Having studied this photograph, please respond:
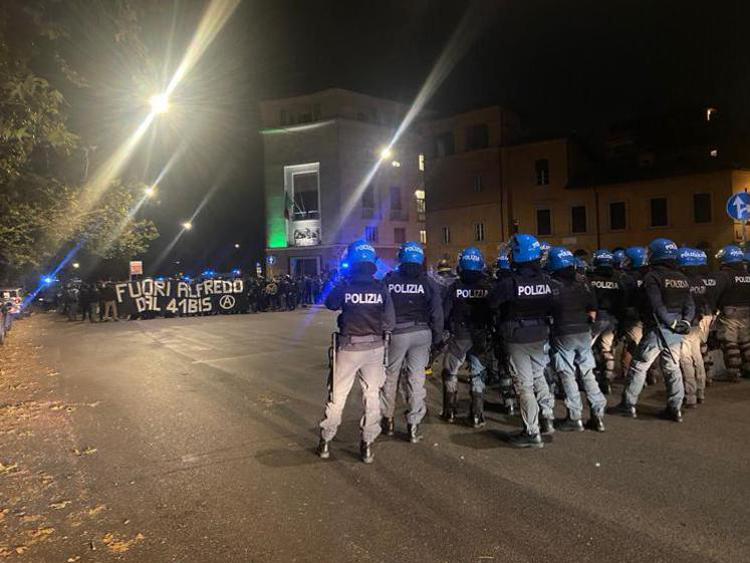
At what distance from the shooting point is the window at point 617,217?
120ft

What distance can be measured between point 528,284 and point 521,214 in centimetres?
3595

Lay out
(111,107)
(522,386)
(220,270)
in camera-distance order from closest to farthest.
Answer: (522,386)
(111,107)
(220,270)

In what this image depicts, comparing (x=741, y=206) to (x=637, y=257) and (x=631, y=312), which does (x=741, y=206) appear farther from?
(x=631, y=312)

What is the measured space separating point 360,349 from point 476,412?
1884mm

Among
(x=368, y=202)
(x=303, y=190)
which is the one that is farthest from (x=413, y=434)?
(x=303, y=190)

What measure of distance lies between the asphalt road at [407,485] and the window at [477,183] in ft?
114

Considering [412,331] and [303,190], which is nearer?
[412,331]

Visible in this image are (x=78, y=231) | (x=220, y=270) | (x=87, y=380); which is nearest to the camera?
(x=87, y=380)

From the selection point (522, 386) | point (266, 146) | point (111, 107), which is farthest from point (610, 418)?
point (266, 146)

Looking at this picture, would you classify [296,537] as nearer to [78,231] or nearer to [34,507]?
[34,507]

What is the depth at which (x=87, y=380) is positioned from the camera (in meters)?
9.98

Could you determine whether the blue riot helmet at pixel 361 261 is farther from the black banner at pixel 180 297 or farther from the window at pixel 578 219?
the window at pixel 578 219

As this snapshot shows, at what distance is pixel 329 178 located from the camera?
49.3 m

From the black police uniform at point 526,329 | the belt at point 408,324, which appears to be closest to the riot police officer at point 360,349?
the belt at point 408,324
